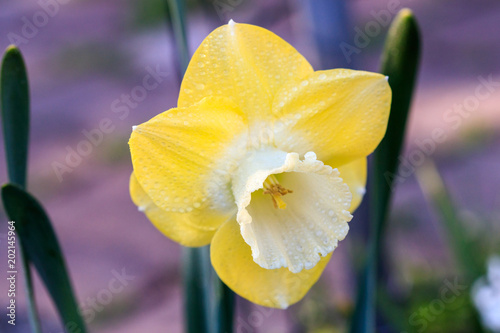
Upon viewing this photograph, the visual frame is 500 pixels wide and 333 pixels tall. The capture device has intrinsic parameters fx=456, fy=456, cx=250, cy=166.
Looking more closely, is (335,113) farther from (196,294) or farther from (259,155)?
(196,294)

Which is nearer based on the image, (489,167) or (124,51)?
(489,167)

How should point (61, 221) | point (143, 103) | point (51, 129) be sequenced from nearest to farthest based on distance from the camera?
point (61, 221) → point (51, 129) → point (143, 103)

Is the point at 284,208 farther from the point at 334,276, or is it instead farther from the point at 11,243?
the point at 334,276

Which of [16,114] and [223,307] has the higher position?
[16,114]

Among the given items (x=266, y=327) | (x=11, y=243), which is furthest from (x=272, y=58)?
(x=266, y=327)

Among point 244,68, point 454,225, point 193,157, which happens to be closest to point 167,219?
point 193,157

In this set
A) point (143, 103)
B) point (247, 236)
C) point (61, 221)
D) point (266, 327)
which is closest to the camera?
point (247, 236)

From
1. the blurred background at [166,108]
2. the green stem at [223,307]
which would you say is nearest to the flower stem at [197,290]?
the green stem at [223,307]

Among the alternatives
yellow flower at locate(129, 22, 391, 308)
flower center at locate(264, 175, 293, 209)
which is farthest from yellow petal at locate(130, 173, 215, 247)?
flower center at locate(264, 175, 293, 209)
